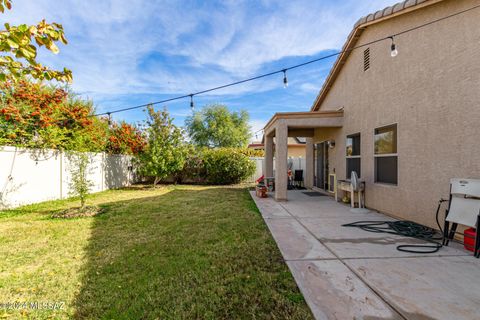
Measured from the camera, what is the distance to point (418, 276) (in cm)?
271

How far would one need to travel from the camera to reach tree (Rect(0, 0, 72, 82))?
1.82 m

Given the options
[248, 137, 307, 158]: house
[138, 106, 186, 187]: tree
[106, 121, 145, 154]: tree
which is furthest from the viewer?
[248, 137, 307, 158]: house

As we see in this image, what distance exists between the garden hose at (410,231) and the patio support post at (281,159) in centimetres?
304

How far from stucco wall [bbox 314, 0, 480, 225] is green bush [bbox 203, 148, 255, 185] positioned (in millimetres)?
8306

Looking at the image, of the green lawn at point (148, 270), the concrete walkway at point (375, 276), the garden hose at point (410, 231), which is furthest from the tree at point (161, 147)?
the garden hose at point (410, 231)

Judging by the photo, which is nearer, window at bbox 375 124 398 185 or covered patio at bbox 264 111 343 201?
window at bbox 375 124 398 185

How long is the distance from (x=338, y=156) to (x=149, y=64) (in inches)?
388

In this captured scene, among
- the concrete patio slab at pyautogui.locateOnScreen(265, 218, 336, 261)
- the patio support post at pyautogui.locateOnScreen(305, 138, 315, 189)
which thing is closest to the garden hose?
the concrete patio slab at pyautogui.locateOnScreen(265, 218, 336, 261)

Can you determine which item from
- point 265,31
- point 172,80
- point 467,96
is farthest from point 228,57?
point 467,96

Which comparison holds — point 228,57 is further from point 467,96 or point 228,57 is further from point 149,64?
point 467,96

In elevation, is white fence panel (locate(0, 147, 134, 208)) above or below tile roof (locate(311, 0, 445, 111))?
below

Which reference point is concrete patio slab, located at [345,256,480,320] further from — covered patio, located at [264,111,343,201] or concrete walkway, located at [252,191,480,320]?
covered patio, located at [264,111,343,201]

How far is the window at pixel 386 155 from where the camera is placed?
5.68m

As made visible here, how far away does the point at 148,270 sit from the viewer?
121 inches
